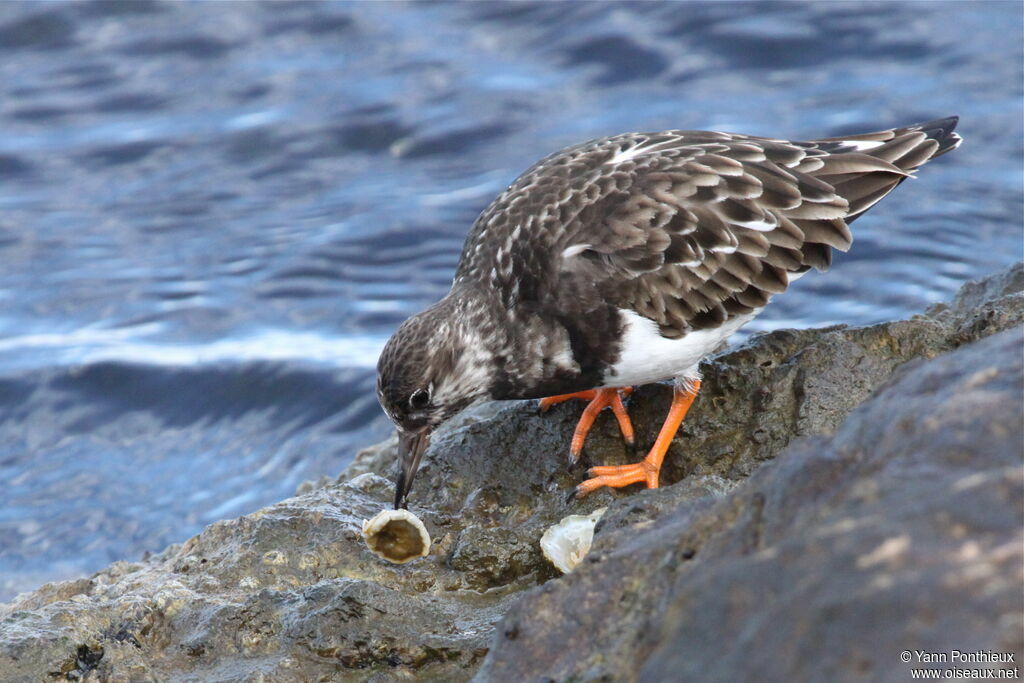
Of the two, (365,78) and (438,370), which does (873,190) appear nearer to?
(438,370)

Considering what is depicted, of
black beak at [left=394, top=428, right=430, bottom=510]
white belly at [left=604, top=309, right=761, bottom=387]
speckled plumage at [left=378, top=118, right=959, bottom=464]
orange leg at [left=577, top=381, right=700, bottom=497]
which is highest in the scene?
speckled plumage at [left=378, top=118, right=959, bottom=464]

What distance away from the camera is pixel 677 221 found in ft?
14.1

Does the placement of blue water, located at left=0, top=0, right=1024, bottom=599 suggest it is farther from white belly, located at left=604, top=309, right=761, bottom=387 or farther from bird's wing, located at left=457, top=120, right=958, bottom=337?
white belly, located at left=604, top=309, right=761, bottom=387

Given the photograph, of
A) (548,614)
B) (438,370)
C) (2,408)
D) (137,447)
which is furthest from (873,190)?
(2,408)

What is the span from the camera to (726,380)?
4.46m

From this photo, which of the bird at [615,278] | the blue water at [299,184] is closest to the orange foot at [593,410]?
the bird at [615,278]

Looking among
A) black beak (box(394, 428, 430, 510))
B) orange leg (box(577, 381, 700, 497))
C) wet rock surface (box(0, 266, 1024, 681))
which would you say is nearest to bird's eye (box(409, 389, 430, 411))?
black beak (box(394, 428, 430, 510))

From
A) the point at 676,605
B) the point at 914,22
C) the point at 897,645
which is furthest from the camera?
the point at 914,22

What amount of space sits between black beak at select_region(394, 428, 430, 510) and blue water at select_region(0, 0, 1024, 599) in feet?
7.13

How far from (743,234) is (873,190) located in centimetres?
67

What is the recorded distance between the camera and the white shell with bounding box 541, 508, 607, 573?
141 inches

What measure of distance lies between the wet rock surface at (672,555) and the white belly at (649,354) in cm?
28

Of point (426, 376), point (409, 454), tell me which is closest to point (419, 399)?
point (426, 376)

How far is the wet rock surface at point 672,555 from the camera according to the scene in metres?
1.65
